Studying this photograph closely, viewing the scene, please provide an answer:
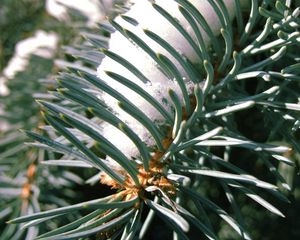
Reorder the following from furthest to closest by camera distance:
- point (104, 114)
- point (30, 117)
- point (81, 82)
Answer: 1. point (30, 117)
2. point (81, 82)
3. point (104, 114)

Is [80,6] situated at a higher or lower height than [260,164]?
higher

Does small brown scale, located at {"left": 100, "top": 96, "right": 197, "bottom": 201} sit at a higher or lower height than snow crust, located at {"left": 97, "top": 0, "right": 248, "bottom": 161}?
lower

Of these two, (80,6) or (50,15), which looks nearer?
(80,6)

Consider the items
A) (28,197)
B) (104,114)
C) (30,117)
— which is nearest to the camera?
(104,114)

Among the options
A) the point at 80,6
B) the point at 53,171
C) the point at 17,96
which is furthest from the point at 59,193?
the point at 80,6

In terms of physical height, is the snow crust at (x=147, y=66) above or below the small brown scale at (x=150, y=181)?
above

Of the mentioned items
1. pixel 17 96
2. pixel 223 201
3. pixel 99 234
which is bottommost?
pixel 223 201

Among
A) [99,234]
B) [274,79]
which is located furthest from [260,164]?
[99,234]

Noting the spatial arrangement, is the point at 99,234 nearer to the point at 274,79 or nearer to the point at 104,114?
the point at 104,114

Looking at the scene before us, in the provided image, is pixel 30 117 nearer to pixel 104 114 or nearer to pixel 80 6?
pixel 80 6
